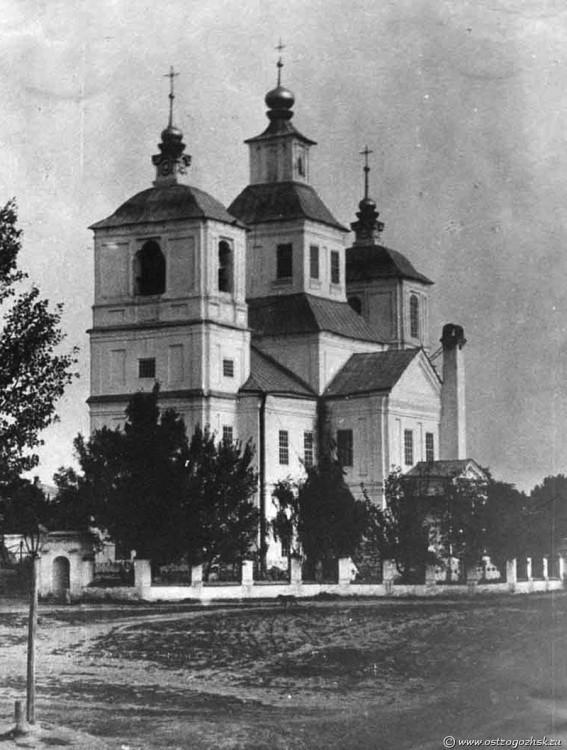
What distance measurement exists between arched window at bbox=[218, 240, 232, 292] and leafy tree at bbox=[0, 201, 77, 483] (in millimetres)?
28675

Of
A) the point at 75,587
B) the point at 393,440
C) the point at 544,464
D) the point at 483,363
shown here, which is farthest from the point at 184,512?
the point at 393,440

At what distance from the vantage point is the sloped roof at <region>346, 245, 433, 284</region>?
203 ft

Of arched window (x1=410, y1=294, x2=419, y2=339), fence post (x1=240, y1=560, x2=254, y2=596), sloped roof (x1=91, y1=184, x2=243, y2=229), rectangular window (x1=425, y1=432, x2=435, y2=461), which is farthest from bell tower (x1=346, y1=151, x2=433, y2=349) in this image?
fence post (x1=240, y1=560, x2=254, y2=596)

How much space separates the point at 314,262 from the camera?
55.9 meters

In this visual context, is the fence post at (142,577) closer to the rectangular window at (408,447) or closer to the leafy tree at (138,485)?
the leafy tree at (138,485)

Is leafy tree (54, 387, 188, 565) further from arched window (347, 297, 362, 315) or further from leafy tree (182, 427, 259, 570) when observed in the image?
arched window (347, 297, 362, 315)

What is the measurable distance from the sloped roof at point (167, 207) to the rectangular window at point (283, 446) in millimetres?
7509

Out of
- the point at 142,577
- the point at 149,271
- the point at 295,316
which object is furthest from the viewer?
the point at 295,316

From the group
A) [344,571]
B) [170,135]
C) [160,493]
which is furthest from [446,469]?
[160,493]

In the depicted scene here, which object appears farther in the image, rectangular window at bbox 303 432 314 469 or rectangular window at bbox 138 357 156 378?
rectangular window at bbox 303 432 314 469

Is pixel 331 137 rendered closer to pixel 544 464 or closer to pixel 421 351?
pixel 544 464

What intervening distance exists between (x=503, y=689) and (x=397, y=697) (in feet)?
5.42

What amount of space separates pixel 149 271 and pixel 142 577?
57.0 feet

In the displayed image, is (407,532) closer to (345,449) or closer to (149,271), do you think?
(345,449)
